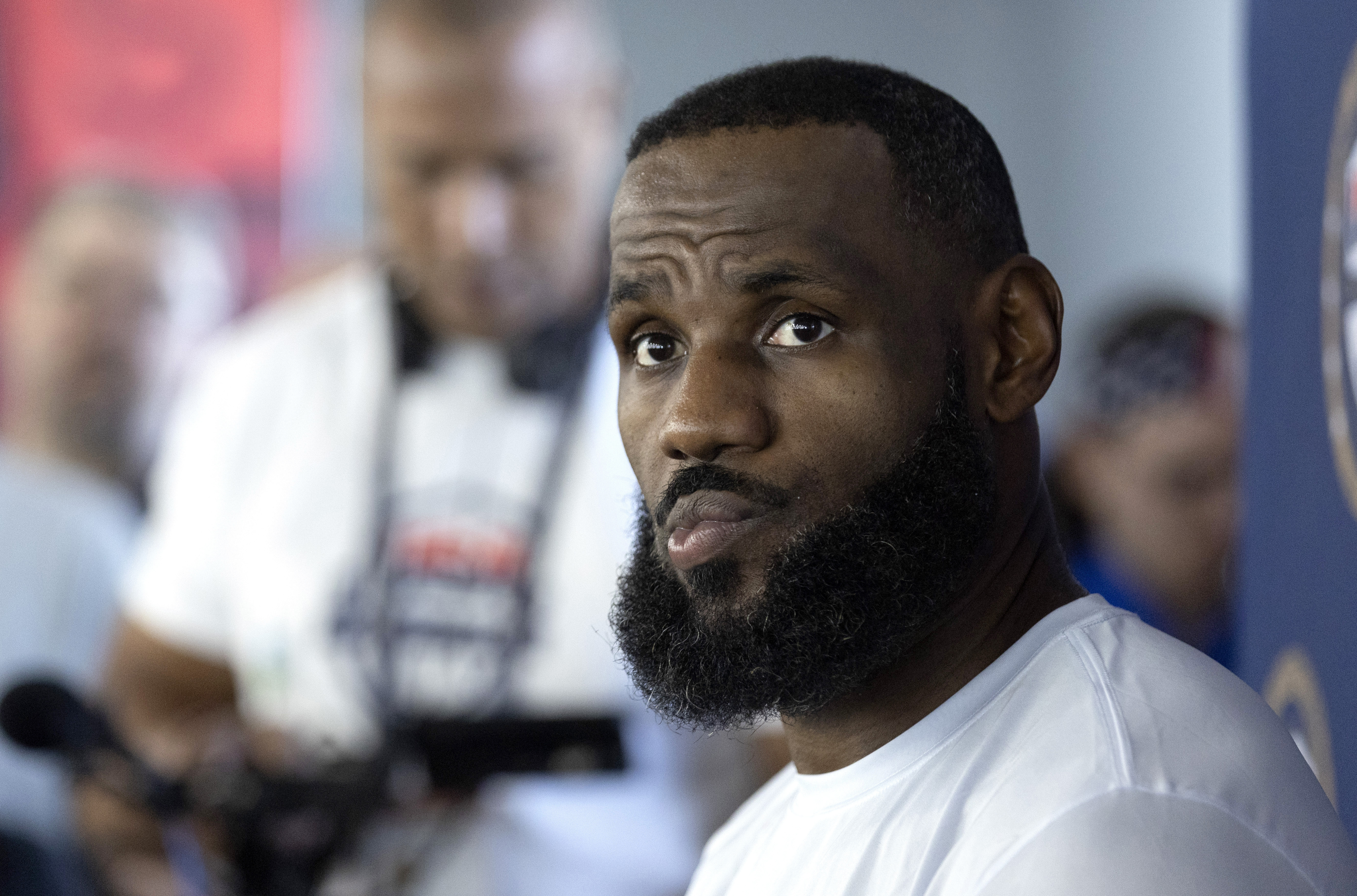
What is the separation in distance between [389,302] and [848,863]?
1.72 meters

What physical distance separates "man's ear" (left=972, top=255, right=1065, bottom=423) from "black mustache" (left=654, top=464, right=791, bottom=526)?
17cm

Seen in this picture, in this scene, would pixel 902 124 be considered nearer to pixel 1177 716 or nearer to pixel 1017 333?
pixel 1017 333

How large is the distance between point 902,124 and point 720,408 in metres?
0.23

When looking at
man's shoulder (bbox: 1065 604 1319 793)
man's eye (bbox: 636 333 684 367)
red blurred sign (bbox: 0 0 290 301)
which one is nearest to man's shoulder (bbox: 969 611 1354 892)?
man's shoulder (bbox: 1065 604 1319 793)

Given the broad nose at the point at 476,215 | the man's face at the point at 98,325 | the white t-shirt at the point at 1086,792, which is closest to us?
the white t-shirt at the point at 1086,792

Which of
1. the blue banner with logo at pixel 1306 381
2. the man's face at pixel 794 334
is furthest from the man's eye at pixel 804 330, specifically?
the blue banner with logo at pixel 1306 381

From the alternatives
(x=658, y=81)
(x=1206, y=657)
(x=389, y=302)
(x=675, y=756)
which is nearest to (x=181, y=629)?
(x=389, y=302)

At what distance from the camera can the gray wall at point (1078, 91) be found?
→ 333 centimetres

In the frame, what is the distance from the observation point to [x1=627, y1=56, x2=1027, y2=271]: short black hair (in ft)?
3.02

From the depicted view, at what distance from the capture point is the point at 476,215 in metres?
2.29

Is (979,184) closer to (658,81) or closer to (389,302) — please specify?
(389,302)

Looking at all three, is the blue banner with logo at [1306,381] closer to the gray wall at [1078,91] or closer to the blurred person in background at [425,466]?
the blurred person in background at [425,466]

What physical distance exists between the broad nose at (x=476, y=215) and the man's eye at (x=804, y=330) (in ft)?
4.72

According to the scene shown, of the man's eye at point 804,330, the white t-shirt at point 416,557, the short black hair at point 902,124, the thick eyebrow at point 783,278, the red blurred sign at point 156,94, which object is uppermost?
the short black hair at point 902,124
